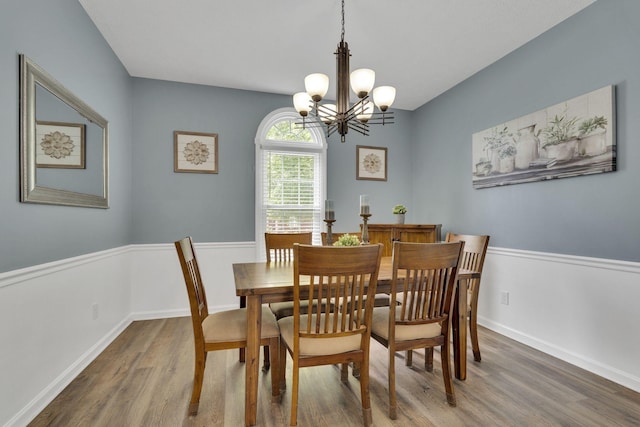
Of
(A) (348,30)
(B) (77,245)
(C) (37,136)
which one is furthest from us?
(A) (348,30)

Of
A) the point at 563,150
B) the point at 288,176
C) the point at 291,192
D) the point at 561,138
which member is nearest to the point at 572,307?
the point at 563,150

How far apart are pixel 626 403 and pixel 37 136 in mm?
3902

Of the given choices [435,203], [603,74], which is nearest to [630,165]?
[603,74]

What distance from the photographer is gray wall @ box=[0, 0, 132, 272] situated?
1.63m

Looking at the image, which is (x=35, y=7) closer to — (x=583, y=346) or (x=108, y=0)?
(x=108, y=0)

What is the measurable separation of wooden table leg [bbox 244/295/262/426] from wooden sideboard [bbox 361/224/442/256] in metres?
2.27

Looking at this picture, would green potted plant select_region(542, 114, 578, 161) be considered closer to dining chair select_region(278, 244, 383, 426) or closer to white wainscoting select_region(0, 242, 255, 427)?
dining chair select_region(278, 244, 383, 426)

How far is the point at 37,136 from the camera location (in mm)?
1892

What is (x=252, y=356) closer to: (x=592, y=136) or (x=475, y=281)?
(x=475, y=281)

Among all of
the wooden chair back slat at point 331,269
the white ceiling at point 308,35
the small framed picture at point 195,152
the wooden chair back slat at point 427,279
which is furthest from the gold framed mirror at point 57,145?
the wooden chair back slat at point 427,279

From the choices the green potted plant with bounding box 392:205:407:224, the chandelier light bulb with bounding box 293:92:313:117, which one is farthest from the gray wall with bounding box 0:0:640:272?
the chandelier light bulb with bounding box 293:92:313:117

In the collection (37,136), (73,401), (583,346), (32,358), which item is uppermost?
(37,136)

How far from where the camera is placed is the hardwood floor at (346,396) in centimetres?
177

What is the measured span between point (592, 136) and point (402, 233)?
1.93 meters
